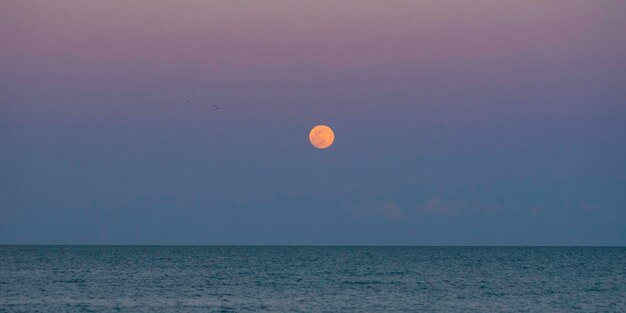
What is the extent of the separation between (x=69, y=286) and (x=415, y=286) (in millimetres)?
36238

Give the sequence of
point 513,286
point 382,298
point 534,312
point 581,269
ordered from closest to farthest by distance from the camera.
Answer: point 534,312
point 382,298
point 513,286
point 581,269

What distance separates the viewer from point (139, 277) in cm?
10712

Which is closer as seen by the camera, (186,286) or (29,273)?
(186,286)

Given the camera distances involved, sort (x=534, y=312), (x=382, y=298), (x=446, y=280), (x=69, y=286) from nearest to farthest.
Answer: (x=534, y=312), (x=382, y=298), (x=69, y=286), (x=446, y=280)

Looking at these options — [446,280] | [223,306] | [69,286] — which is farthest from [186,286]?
[446,280]

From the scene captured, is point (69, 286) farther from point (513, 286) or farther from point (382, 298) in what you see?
point (513, 286)

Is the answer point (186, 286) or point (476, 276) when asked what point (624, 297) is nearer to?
point (476, 276)

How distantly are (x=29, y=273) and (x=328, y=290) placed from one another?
1909 inches

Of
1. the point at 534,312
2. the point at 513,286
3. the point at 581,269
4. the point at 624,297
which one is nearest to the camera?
the point at 534,312

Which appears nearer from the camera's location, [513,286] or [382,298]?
[382,298]

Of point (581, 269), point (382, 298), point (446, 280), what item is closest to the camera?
point (382, 298)

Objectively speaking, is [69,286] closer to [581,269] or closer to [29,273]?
[29,273]

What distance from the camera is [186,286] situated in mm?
91312

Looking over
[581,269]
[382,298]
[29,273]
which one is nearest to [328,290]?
[382,298]
